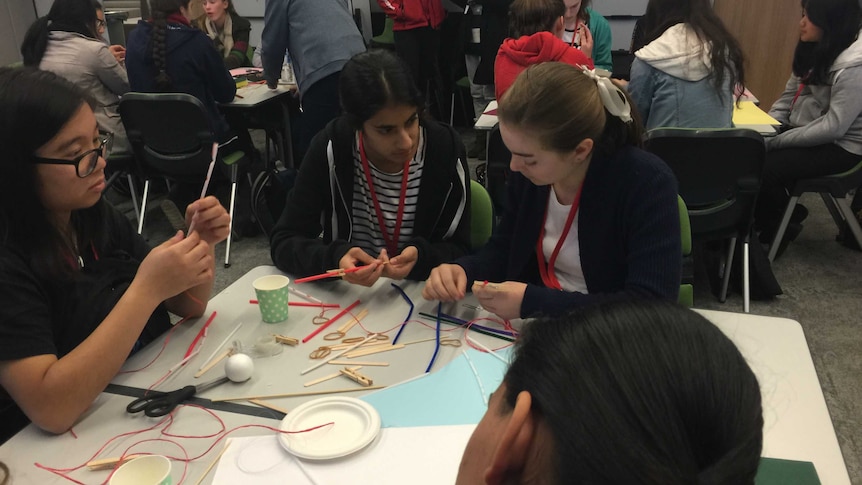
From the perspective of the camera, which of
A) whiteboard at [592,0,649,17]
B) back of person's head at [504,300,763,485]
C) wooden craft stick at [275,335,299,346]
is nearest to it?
back of person's head at [504,300,763,485]

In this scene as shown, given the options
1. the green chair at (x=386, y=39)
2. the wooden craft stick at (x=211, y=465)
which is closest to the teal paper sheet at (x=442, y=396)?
the wooden craft stick at (x=211, y=465)

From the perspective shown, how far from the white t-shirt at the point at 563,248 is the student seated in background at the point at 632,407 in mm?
993

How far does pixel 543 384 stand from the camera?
1.63ft

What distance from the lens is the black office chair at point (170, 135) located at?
3.11m

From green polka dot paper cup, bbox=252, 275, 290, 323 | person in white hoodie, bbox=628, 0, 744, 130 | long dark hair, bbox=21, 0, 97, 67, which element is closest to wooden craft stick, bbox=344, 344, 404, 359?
green polka dot paper cup, bbox=252, 275, 290, 323

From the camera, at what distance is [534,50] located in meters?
2.47

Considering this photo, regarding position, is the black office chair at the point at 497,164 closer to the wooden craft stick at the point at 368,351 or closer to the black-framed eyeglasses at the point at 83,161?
the wooden craft stick at the point at 368,351

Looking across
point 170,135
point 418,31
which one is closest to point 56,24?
point 170,135

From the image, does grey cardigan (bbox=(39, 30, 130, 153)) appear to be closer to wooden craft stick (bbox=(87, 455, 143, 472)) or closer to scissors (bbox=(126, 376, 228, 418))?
scissors (bbox=(126, 376, 228, 418))

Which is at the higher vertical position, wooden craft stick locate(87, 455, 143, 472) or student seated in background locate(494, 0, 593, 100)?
student seated in background locate(494, 0, 593, 100)

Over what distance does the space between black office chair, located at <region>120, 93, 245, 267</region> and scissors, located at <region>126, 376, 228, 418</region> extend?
7.45ft

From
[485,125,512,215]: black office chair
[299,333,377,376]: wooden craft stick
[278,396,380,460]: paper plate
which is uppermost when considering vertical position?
[278,396,380,460]: paper plate

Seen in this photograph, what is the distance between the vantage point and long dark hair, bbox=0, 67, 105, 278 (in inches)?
43.9

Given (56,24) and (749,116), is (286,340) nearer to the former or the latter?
(749,116)
